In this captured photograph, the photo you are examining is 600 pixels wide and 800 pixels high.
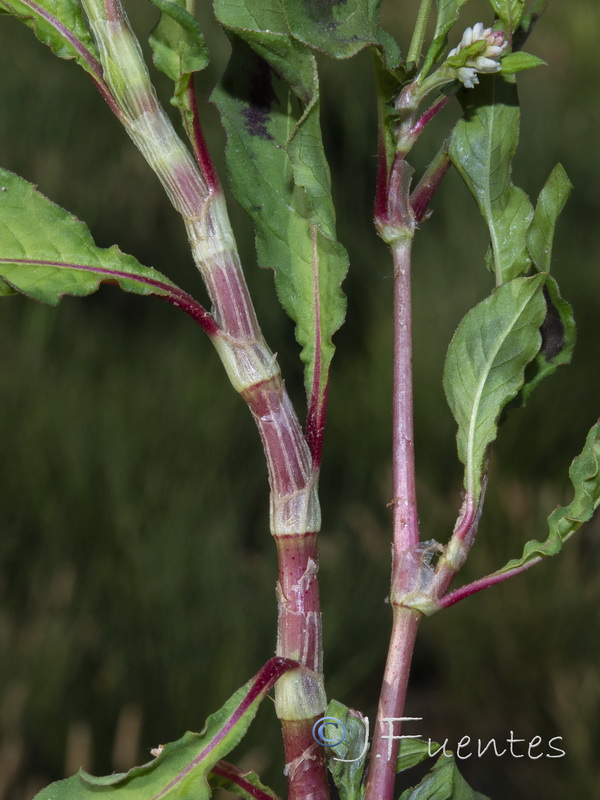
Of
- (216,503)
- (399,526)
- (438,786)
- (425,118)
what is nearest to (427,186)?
(425,118)

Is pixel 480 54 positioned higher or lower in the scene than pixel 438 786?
higher

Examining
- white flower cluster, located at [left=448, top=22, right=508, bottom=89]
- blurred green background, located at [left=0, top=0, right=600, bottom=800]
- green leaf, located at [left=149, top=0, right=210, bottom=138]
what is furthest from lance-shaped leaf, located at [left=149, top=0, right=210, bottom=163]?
blurred green background, located at [left=0, top=0, right=600, bottom=800]

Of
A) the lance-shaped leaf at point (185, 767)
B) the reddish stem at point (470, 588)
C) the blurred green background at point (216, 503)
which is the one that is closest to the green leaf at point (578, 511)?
the reddish stem at point (470, 588)

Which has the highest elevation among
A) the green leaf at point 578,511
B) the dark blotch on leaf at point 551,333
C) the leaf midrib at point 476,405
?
the dark blotch on leaf at point 551,333

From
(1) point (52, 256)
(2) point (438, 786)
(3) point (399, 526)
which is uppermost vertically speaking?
(1) point (52, 256)

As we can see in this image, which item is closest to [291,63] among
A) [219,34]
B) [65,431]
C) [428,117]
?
[428,117]

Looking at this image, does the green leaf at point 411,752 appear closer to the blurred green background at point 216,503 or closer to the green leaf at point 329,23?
the green leaf at point 329,23

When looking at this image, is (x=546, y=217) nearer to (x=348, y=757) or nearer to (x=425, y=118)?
(x=425, y=118)

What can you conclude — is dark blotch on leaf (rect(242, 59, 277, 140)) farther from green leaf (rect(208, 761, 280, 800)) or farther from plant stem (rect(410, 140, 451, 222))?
green leaf (rect(208, 761, 280, 800))
